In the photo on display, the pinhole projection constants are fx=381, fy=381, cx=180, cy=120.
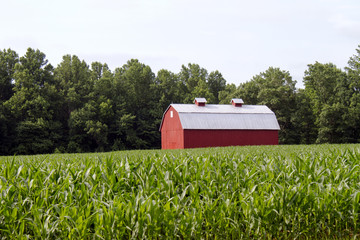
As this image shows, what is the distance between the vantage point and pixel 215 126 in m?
39.7

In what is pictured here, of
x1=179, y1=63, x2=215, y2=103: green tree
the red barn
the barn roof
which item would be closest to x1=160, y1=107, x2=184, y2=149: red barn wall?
the red barn

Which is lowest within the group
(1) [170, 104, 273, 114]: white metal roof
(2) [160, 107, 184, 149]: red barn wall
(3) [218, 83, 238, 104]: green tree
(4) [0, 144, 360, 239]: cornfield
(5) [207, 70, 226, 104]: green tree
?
(4) [0, 144, 360, 239]: cornfield

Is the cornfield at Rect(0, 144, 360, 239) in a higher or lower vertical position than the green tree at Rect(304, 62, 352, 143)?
lower

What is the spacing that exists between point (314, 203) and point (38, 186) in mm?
4236

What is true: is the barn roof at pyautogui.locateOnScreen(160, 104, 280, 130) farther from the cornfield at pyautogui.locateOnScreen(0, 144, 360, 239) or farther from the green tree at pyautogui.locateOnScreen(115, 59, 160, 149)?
the cornfield at pyautogui.locateOnScreen(0, 144, 360, 239)

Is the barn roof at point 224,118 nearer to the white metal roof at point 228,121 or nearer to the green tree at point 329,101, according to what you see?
the white metal roof at point 228,121

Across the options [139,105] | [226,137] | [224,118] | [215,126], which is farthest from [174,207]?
[139,105]

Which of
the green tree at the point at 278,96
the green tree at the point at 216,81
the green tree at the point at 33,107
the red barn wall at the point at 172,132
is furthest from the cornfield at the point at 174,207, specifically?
the green tree at the point at 216,81

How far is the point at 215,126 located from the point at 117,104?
1958 centimetres

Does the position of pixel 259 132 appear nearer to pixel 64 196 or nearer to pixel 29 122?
pixel 29 122

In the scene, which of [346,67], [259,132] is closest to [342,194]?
[259,132]

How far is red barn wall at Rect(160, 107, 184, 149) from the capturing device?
129 feet

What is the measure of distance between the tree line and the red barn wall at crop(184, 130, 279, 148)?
1137cm

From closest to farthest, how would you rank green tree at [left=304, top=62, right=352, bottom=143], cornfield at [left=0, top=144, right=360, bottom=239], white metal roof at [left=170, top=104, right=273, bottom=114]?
cornfield at [left=0, top=144, right=360, bottom=239], white metal roof at [left=170, top=104, right=273, bottom=114], green tree at [left=304, top=62, right=352, bottom=143]
